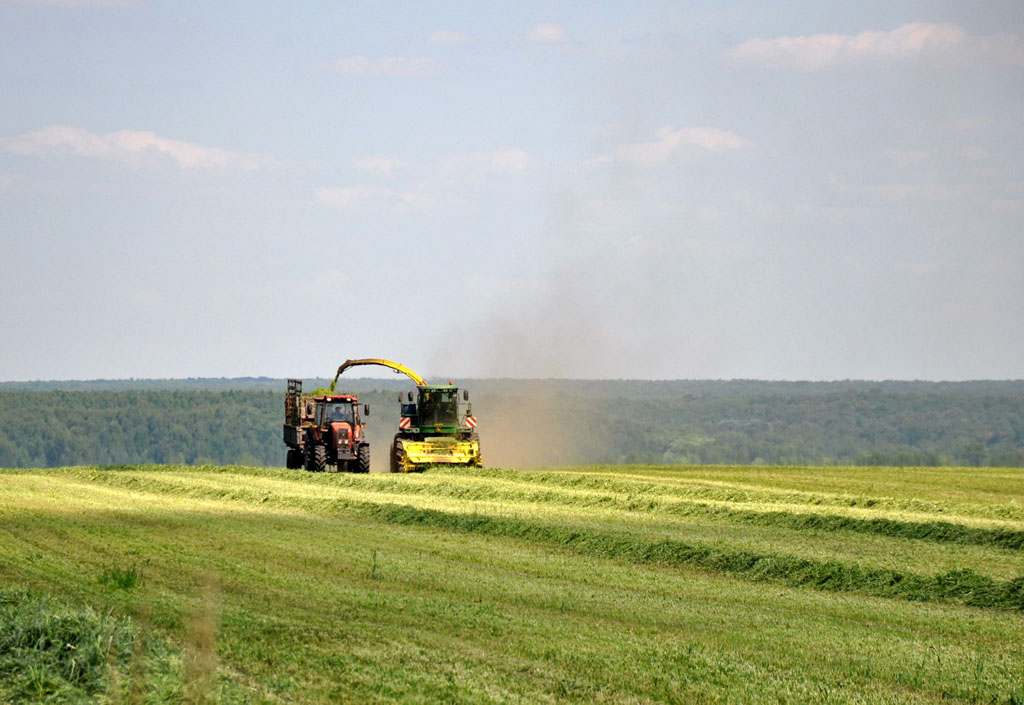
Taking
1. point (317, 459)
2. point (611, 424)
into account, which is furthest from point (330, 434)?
point (611, 424)

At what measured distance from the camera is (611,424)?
262 ft

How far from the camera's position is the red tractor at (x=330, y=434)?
38.3 m

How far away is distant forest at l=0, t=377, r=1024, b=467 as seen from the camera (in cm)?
6159

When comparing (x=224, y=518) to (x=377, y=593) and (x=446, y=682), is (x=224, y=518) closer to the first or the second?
(x=377, y=593)

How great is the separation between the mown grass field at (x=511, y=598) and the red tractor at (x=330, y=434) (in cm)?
883

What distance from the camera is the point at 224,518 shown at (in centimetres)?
2408

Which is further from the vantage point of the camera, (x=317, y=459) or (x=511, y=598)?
(x=317, y=459)

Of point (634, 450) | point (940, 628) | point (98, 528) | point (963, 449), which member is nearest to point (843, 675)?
point (940, 628)

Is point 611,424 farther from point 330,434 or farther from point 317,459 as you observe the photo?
point 317,459

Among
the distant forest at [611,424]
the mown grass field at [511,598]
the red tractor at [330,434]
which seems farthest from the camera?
the distant forest at [611,424]

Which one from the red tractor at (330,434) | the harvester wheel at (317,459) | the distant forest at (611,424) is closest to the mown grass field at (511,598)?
the harvester wheel at (317,459)

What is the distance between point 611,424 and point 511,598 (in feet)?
215

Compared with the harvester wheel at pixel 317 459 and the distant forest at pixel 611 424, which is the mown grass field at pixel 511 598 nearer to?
the harvester wheel at pixel 317 459

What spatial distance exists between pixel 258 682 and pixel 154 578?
19.8 ft
